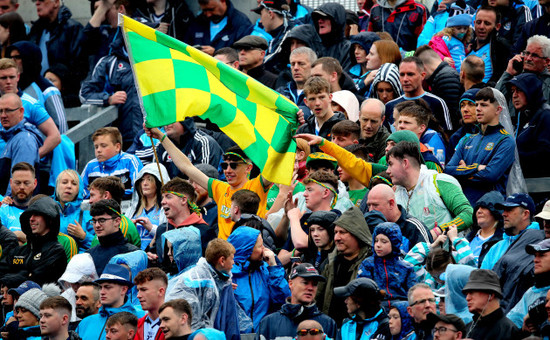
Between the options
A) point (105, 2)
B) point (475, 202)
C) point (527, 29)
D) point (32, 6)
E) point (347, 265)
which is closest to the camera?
point (347, 265)

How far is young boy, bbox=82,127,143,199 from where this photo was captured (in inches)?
571

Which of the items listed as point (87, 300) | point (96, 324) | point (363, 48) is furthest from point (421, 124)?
point (96, 324)

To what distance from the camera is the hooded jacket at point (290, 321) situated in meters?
10.4

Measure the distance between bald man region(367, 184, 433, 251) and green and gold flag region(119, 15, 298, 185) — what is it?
937 mm

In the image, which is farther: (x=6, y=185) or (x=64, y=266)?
(x=6, y=185)

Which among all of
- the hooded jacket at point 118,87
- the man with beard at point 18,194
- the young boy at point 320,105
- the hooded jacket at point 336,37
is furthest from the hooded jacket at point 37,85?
the young boy at point 320,105

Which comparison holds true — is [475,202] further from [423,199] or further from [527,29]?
[527,29]

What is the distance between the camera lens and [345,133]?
43.6ft

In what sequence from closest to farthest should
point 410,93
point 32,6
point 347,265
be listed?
point 347,265 < point 410,93 < point 32,6

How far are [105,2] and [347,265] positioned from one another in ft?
28.3

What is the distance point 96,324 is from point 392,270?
270 cm

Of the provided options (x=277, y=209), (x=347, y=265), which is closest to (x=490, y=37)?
(x=277, y=209)

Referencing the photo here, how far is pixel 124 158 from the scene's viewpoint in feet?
47.9

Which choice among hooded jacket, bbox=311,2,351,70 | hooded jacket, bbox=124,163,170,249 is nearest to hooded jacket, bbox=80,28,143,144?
hooded jacket, bbox=311,2,351,70
